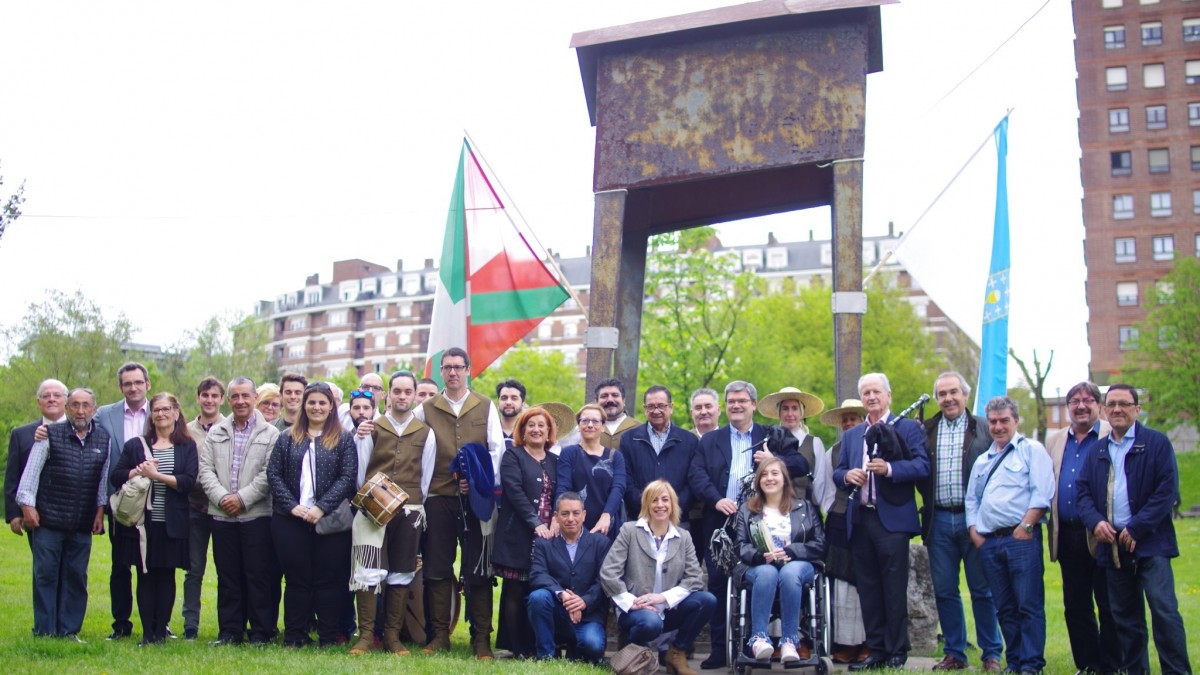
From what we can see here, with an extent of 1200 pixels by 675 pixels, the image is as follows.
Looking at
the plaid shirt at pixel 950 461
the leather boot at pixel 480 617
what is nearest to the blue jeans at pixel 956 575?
the plaid shirt at pixel 950 461

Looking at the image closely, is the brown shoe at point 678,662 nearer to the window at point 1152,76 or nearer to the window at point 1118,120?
the window at point 1118,120

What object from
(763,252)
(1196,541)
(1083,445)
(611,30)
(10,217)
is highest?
(763,252)

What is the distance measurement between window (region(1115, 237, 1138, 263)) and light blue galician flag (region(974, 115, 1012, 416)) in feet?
175

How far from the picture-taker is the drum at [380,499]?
8.49 meters

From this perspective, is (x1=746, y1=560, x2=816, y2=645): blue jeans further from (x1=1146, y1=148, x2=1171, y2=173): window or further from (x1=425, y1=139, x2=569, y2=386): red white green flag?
(x1=1146, y1=148, x2=1171, y2=173): window

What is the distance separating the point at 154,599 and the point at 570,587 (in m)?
3.20

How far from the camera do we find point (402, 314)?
100 metres

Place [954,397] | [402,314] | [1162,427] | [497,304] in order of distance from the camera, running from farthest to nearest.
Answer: [402,314], [1162,427], [497,304], [954,397]

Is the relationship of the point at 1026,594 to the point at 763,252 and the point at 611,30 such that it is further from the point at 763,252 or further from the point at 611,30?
the point at 763,252

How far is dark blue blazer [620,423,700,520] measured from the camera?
887 cm

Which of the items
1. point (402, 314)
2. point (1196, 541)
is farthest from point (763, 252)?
point (1196, 541)

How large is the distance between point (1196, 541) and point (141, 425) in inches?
822

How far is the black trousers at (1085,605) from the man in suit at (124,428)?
6.74 m

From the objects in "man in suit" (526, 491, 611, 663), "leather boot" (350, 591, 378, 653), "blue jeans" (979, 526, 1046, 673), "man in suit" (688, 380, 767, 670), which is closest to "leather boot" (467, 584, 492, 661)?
"man in suit" (526, 491, 611, 663)
